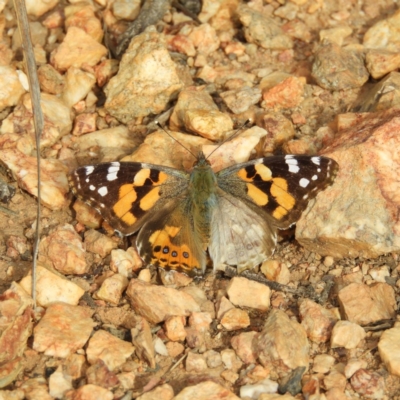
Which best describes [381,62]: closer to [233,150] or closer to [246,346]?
[233,150]

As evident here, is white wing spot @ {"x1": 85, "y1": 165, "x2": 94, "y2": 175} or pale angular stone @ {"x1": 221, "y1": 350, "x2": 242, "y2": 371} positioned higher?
white wing spot @ {"x1": 85, "y1": 165, "x2": 94, "y2": 175}

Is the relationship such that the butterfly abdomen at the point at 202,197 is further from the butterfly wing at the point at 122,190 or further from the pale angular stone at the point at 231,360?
the pale angular stone at the point at 231,360

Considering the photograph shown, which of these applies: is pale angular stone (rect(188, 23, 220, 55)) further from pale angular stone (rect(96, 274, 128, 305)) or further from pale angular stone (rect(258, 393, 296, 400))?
pale angular stone (rect(258, 393, 296, 400))

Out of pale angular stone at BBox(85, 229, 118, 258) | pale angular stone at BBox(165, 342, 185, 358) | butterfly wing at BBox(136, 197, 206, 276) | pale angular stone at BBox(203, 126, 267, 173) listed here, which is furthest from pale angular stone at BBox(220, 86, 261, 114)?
pale angular stone at BBox(165, 342, 185, 358)

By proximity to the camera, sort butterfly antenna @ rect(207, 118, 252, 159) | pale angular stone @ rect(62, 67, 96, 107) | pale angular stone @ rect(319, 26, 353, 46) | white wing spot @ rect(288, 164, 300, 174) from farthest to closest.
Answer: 1. pale angular stone @ rect(319, 26, 353, 46)
2. pale angular stone @ rect(62, 67, 96, 107)
3. butterfly antenna @ rect(207, 118, 252, 159)
4. white wing spot @ rect(288, 164, 300, 174)

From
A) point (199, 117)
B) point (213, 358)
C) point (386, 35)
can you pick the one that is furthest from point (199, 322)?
point (386, 35)
